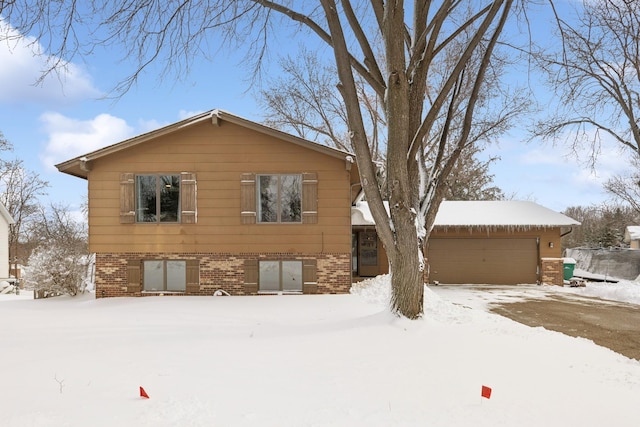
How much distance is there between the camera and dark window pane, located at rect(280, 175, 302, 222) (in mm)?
12000

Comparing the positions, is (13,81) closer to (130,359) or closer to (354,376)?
(130,359)

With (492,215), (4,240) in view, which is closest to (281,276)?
(492,215)

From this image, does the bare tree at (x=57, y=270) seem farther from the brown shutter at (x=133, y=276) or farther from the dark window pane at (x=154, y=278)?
the dark window pane at (x=154, y=278)

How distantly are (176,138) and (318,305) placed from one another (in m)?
6.43

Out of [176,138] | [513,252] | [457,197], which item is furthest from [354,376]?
[457,197]

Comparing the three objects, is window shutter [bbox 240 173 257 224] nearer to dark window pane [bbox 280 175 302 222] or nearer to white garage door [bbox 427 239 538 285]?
dark window pane [bbox 280 175 302 222]

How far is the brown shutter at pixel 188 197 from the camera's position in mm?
11914

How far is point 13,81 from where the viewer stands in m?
6.44

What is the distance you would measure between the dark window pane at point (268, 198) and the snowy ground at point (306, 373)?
4375 mm

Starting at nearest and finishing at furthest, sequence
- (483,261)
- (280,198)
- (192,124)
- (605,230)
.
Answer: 1. (192,124)
2. (280,198)
3. (483,261)
4. (605,230)

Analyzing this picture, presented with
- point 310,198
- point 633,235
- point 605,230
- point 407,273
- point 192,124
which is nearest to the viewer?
point 407,273

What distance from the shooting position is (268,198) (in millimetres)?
12070

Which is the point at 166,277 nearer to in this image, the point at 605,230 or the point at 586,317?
the point at 586,317

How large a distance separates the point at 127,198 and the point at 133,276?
7.47 ft
